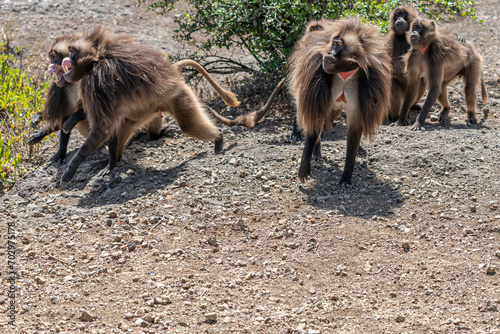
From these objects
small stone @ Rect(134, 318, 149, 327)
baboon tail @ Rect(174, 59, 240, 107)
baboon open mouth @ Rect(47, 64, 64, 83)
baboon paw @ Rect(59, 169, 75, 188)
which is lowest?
baboon paw @ Rect(59, 169, 75, 188)

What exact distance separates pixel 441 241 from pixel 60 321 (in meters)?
2.63

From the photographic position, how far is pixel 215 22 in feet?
23.2

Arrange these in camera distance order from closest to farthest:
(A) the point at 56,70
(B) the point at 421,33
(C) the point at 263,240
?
(C) the point at 263,240 < (A) the point at 56,70 < (B) the point at 421,33

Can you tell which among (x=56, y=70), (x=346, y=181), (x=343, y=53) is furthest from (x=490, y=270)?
(x=56, y=70)

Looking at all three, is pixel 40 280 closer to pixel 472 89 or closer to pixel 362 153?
pixel 362 153

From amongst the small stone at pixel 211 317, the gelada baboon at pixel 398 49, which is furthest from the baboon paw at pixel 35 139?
the gelada baboon at pixel 398 49

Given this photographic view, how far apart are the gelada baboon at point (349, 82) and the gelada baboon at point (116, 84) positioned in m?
1.39

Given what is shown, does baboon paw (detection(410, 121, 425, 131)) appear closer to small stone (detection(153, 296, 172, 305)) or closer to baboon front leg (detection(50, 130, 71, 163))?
baboon front leg (detection(50, 130, 71, 163))

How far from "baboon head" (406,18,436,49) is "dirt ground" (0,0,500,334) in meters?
0.96

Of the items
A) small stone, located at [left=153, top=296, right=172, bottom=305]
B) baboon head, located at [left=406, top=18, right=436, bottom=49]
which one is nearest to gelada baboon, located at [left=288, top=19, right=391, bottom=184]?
baboon head, located at [left=406, top=18, right=436, bottom=49]

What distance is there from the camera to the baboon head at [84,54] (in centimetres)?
522

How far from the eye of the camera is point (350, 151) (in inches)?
193

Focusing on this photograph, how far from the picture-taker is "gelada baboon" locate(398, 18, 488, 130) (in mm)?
6367

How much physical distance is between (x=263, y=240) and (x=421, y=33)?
339 centimetres
